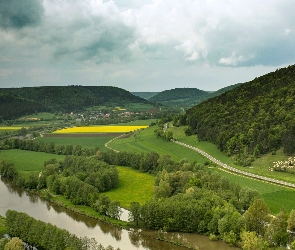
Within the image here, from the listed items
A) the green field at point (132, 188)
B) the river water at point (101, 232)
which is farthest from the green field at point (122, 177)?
the river water at point (101, 232)

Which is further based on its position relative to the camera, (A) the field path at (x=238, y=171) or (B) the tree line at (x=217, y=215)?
(A) the field path at (x=238, y=171)

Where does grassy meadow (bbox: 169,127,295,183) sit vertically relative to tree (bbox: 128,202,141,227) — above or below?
above

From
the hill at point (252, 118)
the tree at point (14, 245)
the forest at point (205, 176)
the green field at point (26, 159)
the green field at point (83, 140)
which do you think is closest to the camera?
the tree at point (14, 245)

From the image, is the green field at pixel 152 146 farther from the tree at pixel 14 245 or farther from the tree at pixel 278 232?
the tree at pixel 14 245

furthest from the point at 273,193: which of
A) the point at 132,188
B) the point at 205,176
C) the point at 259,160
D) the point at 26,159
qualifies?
the point at 26,159

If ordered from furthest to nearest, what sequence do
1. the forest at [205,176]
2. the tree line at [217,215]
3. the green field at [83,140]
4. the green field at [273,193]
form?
the green field at [83,140] → the green field at [273,193] → the forest at [205,176] → the tree line at [217,215]

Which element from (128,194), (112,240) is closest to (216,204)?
(112,240)

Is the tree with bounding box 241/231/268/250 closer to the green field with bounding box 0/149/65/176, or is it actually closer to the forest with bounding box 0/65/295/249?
the forest with bounding box 0/65/295/249

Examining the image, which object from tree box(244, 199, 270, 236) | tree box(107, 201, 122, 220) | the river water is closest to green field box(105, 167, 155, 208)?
tree box(107, 201, 122, 220)
